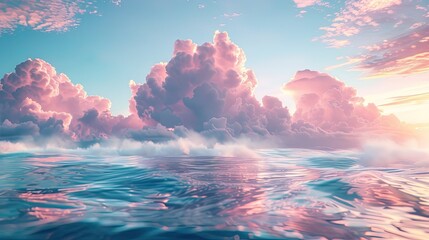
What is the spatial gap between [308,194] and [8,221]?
41.5ft

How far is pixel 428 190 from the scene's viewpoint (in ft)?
50.2

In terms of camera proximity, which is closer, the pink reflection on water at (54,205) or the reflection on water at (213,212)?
the reflection on water at (213,212)

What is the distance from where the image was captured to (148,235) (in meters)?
6.93

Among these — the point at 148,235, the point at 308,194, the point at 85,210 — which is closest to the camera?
the point at 148,235

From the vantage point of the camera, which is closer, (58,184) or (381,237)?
(381,237)

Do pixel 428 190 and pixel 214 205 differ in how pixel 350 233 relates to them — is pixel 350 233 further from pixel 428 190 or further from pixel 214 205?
pixel 428 190

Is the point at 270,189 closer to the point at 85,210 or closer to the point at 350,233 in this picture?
the point at 350,233

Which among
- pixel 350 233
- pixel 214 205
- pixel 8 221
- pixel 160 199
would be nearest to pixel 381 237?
pixel 350 233

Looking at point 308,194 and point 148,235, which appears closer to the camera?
point 148,235

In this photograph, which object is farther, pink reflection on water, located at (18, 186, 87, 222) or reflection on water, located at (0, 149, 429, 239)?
pink reflection on water, located at (18, 186, 87, 222)

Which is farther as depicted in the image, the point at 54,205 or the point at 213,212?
the point at 54,205

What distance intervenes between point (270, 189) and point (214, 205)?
18.1 ft

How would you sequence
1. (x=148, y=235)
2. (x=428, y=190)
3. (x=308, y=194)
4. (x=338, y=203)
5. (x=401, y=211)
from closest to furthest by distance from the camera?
(x=148, y=235) → (x=401, y=211) → (x=338, y=203) → (x=308, y=194) → (x=428, y=190)

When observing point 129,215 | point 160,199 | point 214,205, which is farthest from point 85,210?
point 214,205
